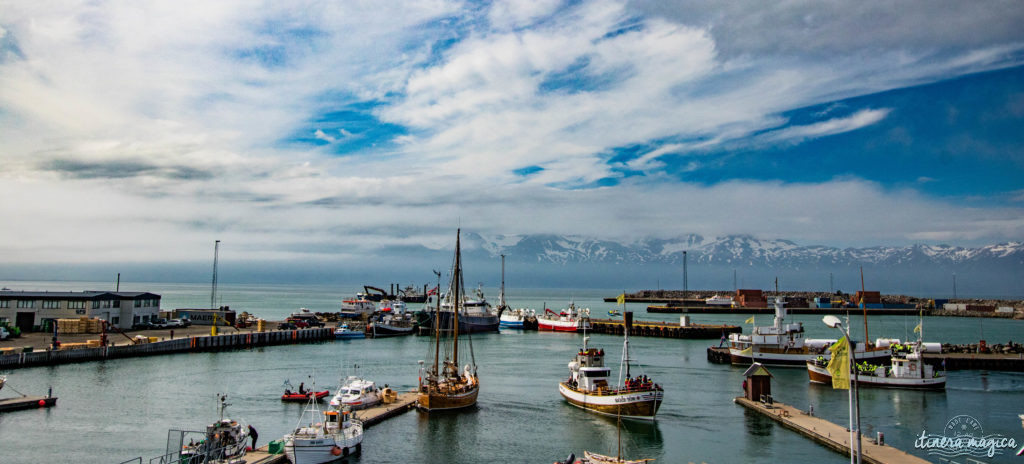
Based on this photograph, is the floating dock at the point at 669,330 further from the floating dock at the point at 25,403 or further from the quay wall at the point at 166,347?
the floating dock at the point at 25,403

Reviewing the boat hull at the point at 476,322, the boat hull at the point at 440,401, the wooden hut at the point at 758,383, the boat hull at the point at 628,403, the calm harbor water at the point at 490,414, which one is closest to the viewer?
the calm harbor water at the point at 490,414

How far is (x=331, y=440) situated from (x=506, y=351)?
2251 inches

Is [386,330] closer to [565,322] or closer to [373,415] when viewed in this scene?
[565,322]

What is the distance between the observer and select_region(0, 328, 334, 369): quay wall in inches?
2283

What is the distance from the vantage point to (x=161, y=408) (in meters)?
43.1

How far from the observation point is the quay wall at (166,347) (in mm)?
58000

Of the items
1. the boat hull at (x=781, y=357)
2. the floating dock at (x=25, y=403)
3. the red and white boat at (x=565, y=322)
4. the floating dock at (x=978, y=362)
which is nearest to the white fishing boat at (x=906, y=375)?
the boat hull at (x=781, y=357)

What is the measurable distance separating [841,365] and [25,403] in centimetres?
4556

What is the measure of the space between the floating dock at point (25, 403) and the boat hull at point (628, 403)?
34085mm

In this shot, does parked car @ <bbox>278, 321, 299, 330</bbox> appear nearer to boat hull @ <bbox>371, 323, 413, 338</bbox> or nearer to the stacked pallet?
boat hull @ <bbox>371, 323, 413, 338</bbox>

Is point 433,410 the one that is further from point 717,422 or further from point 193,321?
point 193,321

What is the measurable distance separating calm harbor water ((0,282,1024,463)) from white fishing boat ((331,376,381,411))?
9.66 feet

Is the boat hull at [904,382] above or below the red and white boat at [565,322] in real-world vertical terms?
below

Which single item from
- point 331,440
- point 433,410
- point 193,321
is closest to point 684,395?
point 433,410
